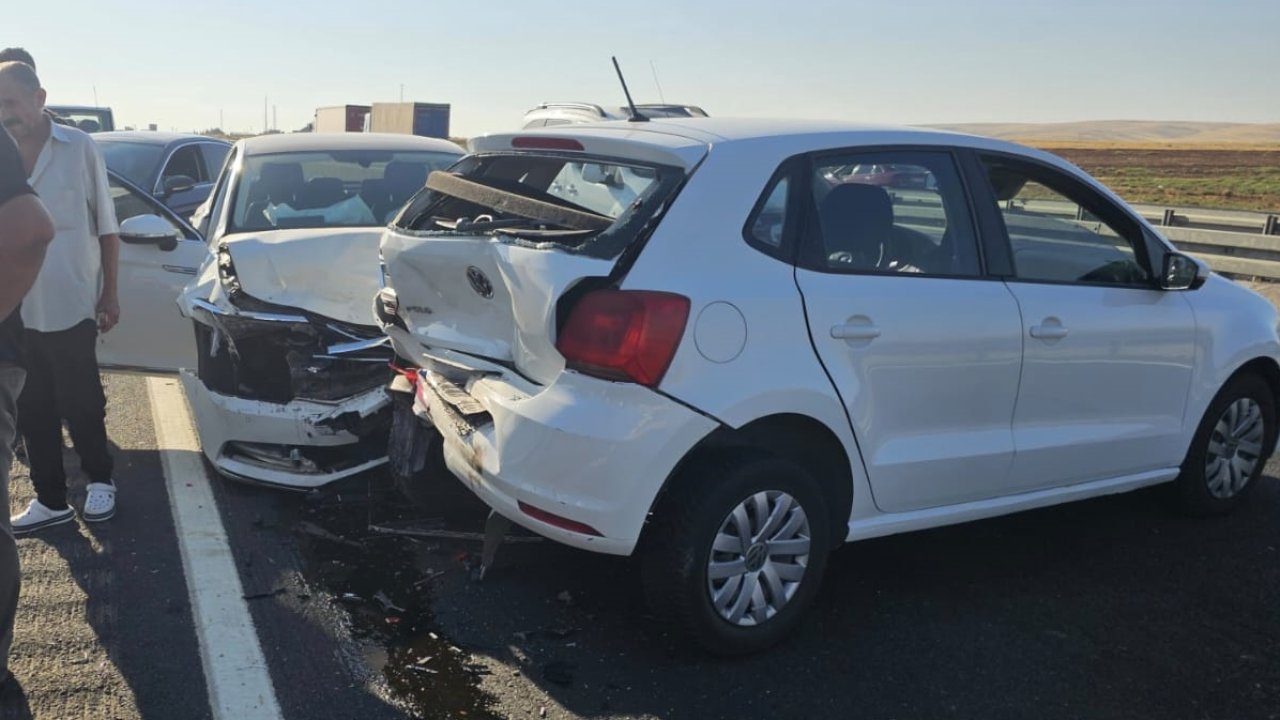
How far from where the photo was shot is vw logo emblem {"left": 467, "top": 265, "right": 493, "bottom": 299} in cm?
385

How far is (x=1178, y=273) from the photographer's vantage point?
4.82 metres

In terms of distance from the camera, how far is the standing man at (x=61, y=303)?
4727 mm

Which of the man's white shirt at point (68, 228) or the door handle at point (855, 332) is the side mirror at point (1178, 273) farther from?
the man's white shirt at point (68, 228)

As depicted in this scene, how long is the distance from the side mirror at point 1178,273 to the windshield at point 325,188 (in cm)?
414

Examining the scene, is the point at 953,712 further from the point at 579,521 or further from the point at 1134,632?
the point at 579,521

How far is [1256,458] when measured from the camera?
17.8 feet

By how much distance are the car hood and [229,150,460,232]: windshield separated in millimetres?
629

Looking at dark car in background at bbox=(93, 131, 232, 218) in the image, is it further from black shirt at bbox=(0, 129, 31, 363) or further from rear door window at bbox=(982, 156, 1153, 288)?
rear door window at bbox=(982, 156, 1153, 288)

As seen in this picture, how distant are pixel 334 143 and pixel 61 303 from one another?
2.58m

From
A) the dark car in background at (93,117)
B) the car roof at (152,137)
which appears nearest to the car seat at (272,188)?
the car roof at (152,137)

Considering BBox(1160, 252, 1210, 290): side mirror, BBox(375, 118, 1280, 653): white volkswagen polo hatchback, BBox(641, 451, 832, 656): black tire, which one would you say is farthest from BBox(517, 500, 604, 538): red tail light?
BBox(1160, 252, 1210, 290): side mirror

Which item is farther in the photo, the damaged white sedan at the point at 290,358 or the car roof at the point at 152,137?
the car roof at the point at 152,137

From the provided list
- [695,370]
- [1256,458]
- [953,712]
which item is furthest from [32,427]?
[1256,458]

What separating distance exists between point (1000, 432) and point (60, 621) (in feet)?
11.7
